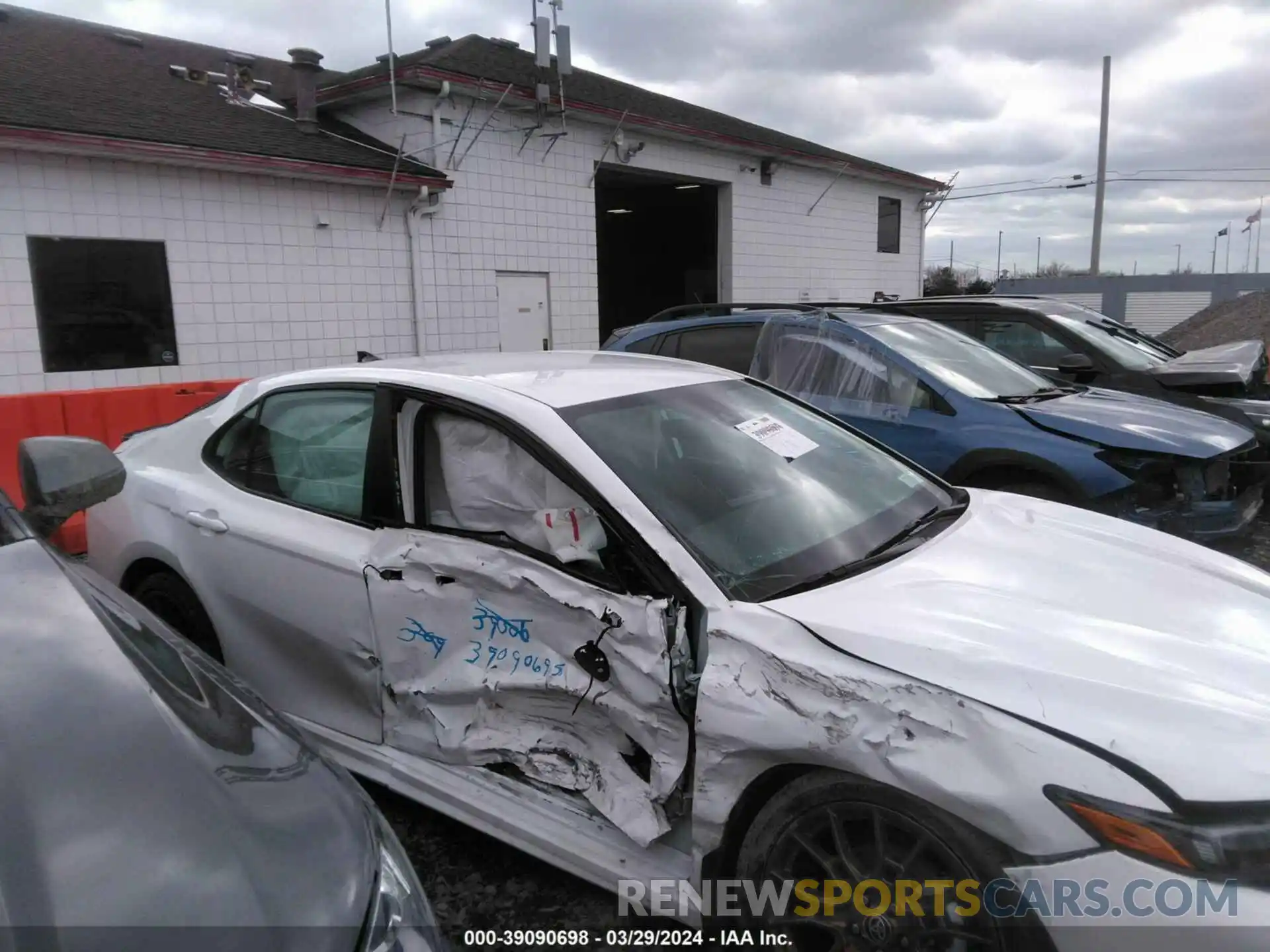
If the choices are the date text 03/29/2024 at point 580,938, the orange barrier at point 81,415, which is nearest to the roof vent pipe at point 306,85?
the orange barrier at point 81,415

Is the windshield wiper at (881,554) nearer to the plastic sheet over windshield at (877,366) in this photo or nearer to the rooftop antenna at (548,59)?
the plastic sheet over windshield at (877,366)

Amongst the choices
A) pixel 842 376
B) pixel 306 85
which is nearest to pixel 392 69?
pixel 306 85

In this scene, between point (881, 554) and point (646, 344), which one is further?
point (646, 344)

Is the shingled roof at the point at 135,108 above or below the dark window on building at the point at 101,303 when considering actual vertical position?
above

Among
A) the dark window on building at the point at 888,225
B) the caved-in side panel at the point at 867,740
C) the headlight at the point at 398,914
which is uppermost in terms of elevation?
A: the dark window on building at the point at 888,225

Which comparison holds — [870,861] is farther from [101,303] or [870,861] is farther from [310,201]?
[310,201]

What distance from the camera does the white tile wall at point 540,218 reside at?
11.0m

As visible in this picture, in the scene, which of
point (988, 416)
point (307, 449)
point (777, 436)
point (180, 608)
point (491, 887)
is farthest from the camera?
point (988, 416)

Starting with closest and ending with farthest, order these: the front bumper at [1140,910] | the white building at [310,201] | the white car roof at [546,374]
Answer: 1. the front bumper at [1140,910]
2. the white car roof at [546,374]
3. the white building at [310,201]

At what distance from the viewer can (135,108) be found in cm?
908

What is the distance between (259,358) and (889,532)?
8.37 meters

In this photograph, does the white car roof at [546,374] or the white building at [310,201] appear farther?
the white building at [310,201]

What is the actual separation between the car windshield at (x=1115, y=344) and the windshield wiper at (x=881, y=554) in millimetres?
4558

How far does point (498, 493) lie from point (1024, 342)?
5.91 meters
